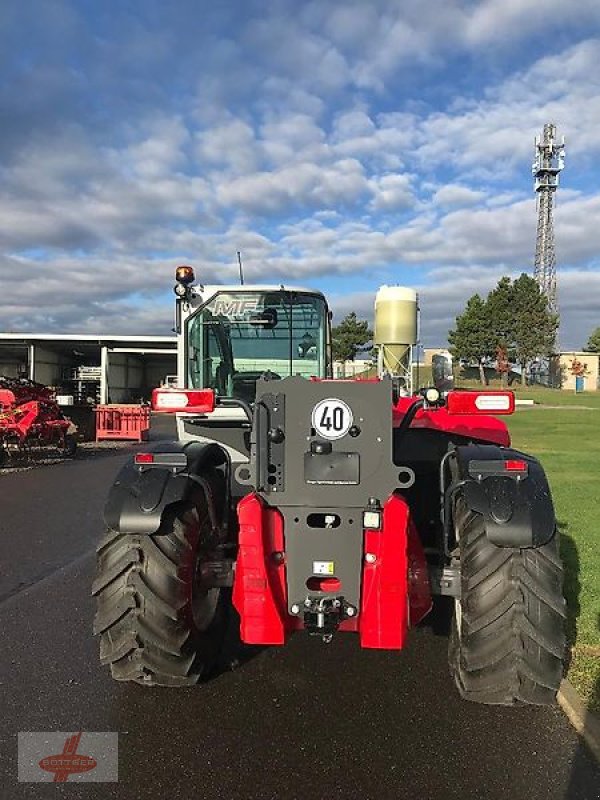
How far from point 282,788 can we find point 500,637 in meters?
1.21

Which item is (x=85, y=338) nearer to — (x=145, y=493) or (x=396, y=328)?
(x=396, y=328)

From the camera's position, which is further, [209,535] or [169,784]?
[209,535]

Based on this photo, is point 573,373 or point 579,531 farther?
point 573,373

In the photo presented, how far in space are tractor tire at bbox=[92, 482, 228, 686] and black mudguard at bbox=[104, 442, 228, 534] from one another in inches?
4.9

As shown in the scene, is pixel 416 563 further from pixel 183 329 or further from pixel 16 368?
pixel 16 368

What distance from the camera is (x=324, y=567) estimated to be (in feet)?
11.8

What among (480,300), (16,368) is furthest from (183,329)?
(480,300)

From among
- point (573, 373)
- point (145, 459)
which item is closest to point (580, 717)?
point (145, 459)

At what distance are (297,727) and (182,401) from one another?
1820mm

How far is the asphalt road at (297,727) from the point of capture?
3.12 meters

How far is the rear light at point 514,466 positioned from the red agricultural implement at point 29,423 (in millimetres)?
12711

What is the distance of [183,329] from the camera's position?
7.30 meters

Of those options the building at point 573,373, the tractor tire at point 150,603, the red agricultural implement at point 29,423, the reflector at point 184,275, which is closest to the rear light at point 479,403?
the tractor tire at point 150,603

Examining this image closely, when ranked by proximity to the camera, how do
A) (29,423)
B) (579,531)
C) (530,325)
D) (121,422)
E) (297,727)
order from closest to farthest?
(297,727)
(579,531)
(29,423)
(121,422)
(530,325)
